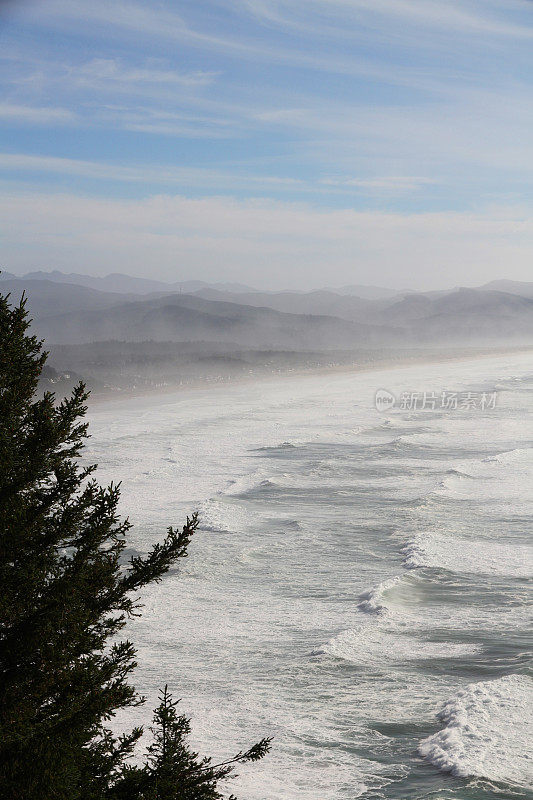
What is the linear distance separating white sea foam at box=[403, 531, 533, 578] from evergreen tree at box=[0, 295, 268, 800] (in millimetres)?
16153

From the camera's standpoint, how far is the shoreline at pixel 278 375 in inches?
3393

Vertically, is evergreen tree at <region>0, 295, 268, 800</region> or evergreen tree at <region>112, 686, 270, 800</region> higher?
evergreen tree at <region>0, 295, 268, 800</region>

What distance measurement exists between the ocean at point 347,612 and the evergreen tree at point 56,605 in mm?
5694

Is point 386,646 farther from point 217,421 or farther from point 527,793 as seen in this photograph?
point 217,421

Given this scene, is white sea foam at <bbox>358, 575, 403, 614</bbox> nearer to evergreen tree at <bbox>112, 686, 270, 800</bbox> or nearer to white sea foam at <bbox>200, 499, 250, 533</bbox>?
white sea foam at <bbox>200, 499, 250, 533</bbox>

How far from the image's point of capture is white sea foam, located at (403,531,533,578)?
21.8m

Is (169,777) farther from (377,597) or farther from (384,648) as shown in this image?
(377,597)

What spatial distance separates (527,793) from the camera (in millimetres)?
11125

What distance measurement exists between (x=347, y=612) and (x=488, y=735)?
6018 mm

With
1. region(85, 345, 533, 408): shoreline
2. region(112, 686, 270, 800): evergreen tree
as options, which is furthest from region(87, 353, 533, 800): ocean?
region(85, 345, 533, 408): shoreline

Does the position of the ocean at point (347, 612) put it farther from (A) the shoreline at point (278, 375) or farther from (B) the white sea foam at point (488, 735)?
(A) the shoreline at point (278, 375)

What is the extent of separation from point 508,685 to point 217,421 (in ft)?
150

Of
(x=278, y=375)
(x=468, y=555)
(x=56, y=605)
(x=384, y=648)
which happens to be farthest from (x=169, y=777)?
(x=278, y=375)

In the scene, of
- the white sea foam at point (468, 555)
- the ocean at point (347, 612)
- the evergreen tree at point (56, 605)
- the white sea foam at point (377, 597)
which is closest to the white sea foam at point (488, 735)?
the ocean at point (347, 612)
